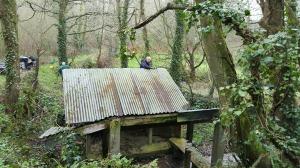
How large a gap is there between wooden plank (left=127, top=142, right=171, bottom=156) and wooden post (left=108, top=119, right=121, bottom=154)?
115cm

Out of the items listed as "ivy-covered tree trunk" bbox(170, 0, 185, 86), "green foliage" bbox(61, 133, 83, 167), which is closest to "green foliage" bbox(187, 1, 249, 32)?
"green foliage" bbox(61, 133, 83, 167)

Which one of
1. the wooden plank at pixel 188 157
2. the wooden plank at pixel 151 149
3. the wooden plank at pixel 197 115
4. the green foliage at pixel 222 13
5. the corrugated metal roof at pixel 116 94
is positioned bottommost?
the wooden plank at pixel 151 149

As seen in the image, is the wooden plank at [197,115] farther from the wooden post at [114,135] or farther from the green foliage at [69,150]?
the green foliage at [69,150]

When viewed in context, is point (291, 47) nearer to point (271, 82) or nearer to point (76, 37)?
Result: point (271, 82)

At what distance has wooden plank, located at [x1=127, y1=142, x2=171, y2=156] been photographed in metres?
9.75

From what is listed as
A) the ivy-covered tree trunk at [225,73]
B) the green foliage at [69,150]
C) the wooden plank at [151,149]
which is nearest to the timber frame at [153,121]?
the green foliage at [69,150]

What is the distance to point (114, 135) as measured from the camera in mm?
8469

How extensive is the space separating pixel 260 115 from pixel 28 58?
65.6 feet

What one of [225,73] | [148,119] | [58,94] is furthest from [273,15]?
[58,94]

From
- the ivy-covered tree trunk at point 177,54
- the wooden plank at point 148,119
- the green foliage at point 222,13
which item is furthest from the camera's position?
the ivy-covered tree trunk at point 177,54

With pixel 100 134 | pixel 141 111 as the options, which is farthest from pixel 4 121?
pixel 141 111

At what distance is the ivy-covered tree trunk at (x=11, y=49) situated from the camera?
39.9ft

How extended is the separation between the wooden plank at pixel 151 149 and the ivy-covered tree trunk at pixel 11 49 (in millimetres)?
5593

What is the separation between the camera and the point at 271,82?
3.96 metres
